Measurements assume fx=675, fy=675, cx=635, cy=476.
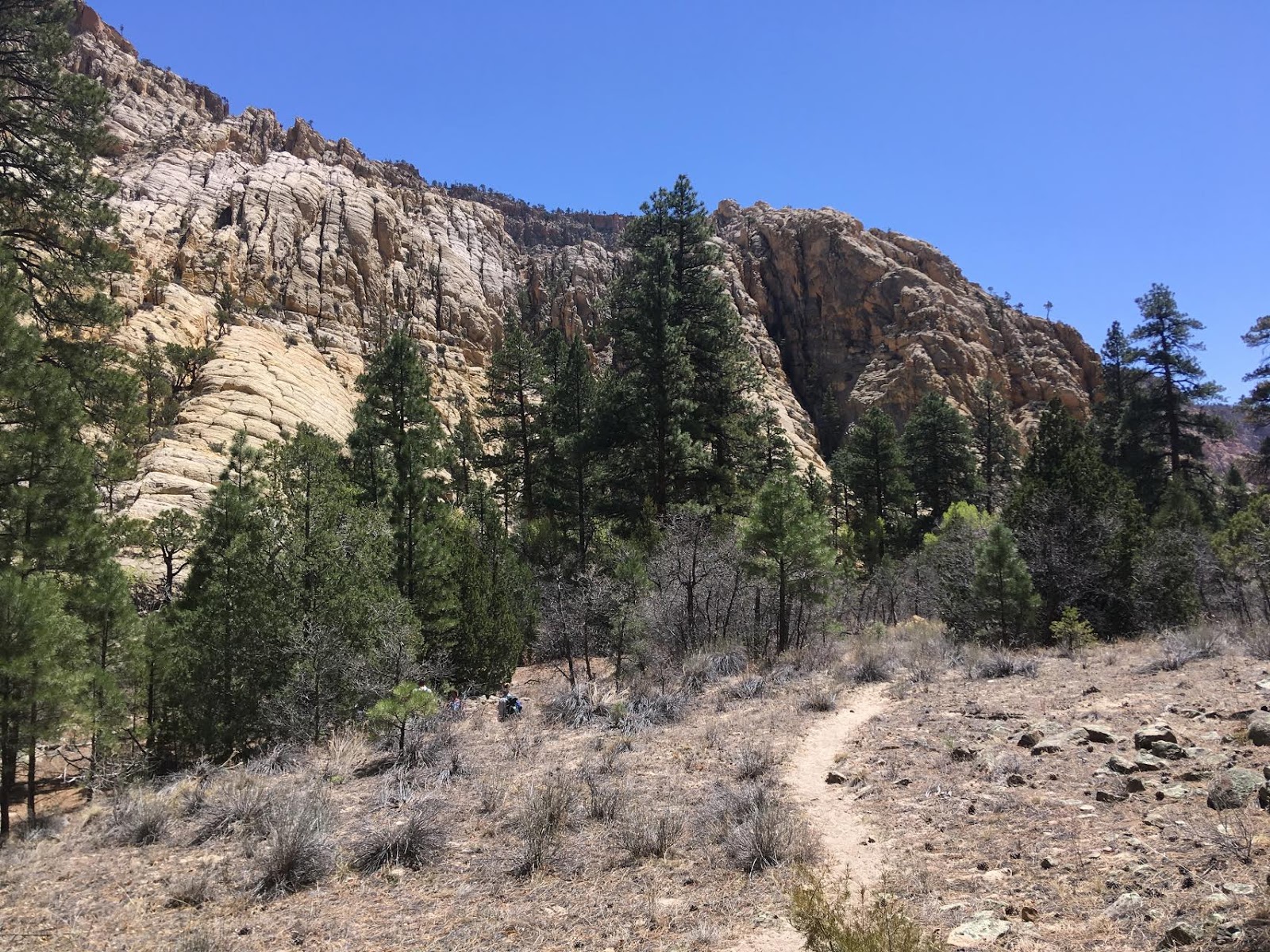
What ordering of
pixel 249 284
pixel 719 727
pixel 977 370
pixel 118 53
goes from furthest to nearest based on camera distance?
pixel 118 53
pixel 977 370
pixel 249 284
pixel 719 727

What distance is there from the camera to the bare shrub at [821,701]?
416 inches

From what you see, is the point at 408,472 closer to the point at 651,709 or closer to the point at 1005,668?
the point at 651,709

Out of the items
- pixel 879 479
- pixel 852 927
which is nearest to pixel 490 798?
pixel 852 927

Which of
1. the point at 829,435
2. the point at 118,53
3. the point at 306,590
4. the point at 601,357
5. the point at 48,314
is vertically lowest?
the point at 306,590

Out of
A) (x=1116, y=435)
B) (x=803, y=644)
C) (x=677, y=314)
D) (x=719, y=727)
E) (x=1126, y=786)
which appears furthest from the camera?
(x=1116, y=435)

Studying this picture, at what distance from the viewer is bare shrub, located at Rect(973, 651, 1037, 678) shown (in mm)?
11312

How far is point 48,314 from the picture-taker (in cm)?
1174

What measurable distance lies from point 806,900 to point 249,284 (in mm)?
66902

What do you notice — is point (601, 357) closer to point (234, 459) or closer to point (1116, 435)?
point (1116, 435)

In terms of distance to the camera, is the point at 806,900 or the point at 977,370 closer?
the point at 806,900

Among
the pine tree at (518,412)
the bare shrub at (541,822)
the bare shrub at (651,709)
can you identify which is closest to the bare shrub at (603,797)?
the bare shrub at (541,822)

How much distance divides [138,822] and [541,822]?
4.14 meters

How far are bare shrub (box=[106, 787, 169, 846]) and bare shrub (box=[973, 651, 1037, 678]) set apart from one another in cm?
1160

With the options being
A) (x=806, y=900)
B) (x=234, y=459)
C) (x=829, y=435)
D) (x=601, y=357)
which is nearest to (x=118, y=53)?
(x=601, y=357)
